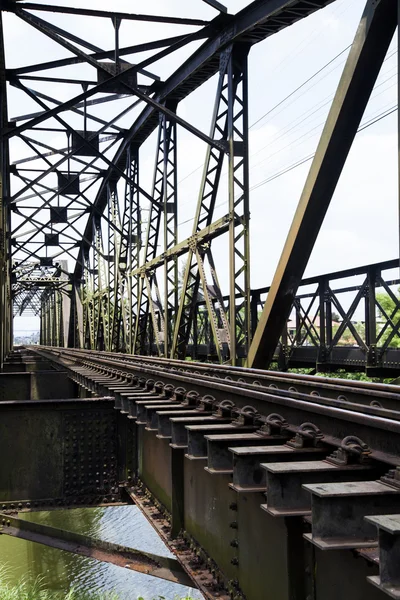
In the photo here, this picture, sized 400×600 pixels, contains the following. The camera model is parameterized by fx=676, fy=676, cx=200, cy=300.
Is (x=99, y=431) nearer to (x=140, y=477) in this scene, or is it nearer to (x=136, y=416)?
(x=140, y=477)

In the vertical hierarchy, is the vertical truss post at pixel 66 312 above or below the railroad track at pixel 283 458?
above

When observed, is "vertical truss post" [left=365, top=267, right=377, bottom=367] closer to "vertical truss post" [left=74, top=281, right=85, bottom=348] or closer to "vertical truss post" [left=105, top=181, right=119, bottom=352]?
"vertical truss post" [left=105, top=181, right=119, bottom=352]

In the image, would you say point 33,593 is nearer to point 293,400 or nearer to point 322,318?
point 322,318

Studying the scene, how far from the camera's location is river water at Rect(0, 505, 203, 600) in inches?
561

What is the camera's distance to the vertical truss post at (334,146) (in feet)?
23.8

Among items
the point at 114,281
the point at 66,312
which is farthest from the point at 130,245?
the point at 66,312

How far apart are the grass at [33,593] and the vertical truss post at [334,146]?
4978 mm

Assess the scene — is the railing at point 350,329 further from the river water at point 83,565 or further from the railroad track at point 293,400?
the river water at point 83,565

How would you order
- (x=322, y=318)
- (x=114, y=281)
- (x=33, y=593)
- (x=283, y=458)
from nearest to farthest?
1. (x=283, y=458)
2. (x=322, y=318)
3. (x=33, y=593)
4. (x=114, y=281)

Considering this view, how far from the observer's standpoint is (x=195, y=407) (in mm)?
5562

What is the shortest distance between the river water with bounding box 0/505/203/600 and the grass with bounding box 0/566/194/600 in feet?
0.96

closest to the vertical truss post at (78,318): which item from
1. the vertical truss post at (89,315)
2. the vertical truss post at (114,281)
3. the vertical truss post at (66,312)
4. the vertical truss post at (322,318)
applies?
the vertical truss post at (89,315)

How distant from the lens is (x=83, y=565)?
626 inches

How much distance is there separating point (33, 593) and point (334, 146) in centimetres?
820
